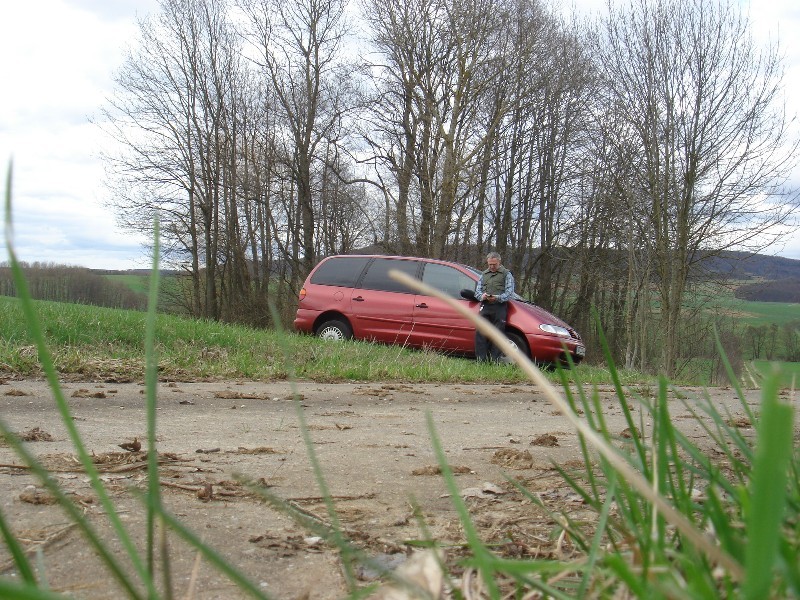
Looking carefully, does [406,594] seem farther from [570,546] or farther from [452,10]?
[452,10]

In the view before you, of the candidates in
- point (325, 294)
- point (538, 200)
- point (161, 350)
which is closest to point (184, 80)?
point (538, 200)

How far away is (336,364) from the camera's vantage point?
300 inches

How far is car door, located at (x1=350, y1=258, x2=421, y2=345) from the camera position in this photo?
12334mm

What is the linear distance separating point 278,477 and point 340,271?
10706 millimetres

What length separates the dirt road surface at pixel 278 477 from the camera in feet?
4.90

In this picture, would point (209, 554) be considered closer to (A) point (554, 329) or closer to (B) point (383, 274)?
(A) point (554, 329)

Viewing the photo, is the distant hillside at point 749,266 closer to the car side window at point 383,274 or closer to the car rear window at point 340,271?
the car side window at point 383,274

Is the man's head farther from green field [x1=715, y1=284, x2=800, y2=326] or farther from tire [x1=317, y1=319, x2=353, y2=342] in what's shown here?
green field [x1=715, y1=284, x2=800, y2=326]

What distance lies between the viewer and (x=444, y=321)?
12102 millimetres

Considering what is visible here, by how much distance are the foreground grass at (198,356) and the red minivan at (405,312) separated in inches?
69.8

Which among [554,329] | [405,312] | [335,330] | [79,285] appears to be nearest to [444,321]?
[405,312]

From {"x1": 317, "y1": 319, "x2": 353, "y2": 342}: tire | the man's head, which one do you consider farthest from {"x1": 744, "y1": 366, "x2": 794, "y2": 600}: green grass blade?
{"x1": 317, "y1": 319, "x2": 353, "y2": 342}: tire

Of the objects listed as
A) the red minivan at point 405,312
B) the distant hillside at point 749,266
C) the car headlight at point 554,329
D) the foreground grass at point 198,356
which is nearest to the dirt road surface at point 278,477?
the foreground grass at point 198,356

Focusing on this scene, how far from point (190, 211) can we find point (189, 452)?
28955 mm
